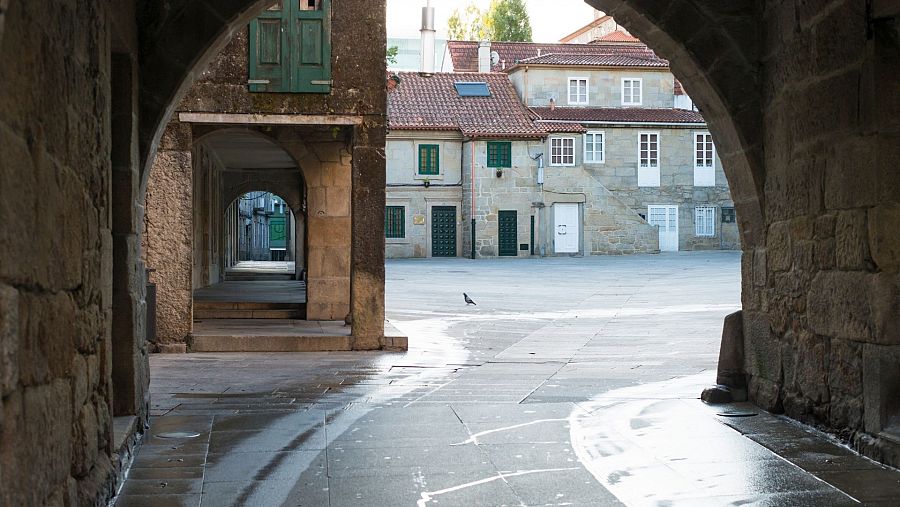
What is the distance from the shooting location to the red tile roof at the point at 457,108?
1446 inches

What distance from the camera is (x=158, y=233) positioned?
10500 mm

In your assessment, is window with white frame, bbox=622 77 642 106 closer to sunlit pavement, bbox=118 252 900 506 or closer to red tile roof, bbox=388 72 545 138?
red tile roof, bbox=388 72 545 138

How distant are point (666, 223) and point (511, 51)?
385 inches

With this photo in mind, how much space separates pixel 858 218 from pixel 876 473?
125cm

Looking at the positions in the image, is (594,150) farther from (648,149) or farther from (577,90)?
(577,90)

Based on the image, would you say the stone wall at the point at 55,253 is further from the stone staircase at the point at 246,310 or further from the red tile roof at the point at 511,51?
the red tile roof at the point at 511,51

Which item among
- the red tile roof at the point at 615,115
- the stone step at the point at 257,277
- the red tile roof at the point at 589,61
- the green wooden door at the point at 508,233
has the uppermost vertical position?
the red tile roof at the point at 589,61

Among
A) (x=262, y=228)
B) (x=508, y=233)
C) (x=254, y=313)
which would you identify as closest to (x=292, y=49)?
(x=254, y=313)

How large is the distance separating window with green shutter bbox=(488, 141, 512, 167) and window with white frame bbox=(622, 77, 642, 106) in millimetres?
5539

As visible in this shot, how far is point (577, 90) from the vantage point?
129 ft

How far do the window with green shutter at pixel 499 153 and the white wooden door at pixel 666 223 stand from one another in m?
6.32

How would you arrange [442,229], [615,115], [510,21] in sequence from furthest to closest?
[510,21] < [615,115] < [442,229]

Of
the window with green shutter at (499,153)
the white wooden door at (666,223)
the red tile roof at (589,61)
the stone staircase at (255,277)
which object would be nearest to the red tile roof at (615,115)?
the red tile roof at (589,61)

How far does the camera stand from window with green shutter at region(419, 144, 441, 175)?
122 feet
